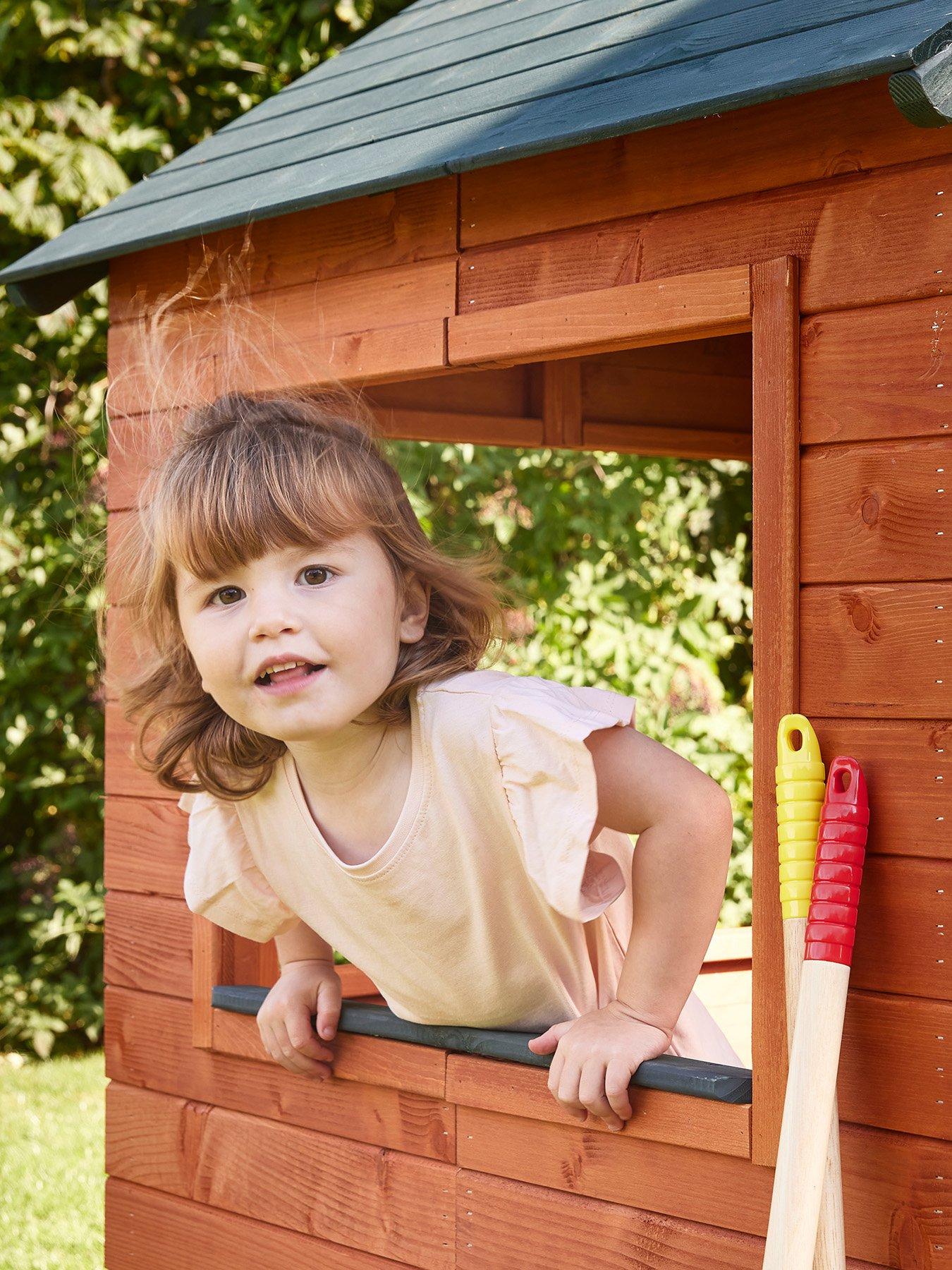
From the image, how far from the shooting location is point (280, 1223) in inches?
97.0

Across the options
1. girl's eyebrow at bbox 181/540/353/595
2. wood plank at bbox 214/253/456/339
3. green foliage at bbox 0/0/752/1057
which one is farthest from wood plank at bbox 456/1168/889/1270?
green foliage at bbox 0/0/752/1057

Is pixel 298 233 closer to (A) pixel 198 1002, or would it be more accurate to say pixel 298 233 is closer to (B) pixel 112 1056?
(A) pixel 198 1002

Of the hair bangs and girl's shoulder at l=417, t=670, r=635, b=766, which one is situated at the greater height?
the hair bangs

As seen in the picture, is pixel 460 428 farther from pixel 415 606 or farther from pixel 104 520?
pixel 104 520

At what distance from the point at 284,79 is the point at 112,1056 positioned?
379 centimetres

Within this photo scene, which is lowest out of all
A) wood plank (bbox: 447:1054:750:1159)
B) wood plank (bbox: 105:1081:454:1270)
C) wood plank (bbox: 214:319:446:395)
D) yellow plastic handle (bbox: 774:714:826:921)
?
wood plank (bbox: 105:1081:454:1270)

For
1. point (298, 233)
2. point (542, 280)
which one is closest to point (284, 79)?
point (298, 233)

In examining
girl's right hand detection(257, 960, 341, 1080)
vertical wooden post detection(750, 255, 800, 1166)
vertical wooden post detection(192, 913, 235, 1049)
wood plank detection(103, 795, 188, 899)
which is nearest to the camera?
vertical wooden post detection(750, 255, 800, 1166)

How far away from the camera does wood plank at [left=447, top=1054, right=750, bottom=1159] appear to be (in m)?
1.82

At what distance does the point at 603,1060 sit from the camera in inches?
74.8

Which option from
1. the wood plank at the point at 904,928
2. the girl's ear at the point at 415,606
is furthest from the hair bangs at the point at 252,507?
the wood plank at the point at 904,928

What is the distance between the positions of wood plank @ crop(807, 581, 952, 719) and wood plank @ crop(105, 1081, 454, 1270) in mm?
952

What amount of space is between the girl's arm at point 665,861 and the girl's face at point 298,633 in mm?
335

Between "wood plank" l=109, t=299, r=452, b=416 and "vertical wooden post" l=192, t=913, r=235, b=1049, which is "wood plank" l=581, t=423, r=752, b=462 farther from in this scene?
"vertical wooden post" l=192, t=913, r=235, b=1049
